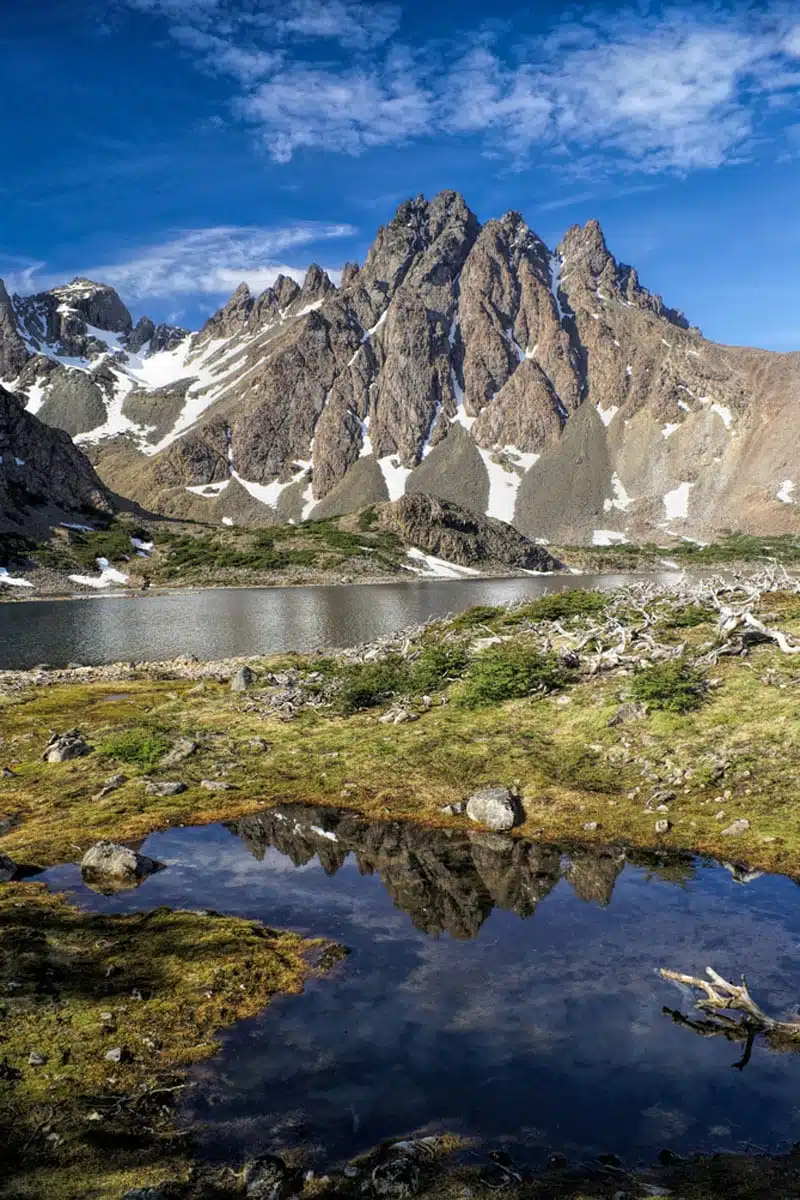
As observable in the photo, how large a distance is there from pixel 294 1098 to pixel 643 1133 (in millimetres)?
4532

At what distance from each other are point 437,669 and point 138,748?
43.3 ft

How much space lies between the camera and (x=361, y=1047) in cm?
1134

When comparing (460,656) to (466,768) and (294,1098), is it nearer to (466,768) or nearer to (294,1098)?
(466,768)

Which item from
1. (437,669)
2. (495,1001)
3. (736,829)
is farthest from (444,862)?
(437,669)

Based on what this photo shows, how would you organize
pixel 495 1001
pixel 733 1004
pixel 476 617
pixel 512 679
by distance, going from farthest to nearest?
pixel 476 617, pixel 512 679, pixel 495 1001, pixel 733 1004

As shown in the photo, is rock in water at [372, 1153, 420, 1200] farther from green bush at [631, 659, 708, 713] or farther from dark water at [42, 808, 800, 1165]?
green bush at [631, 659, 708, 713]

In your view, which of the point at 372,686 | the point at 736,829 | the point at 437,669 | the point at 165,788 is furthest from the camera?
the point at 437,669

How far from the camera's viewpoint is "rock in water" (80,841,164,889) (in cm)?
1780

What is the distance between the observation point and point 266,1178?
28.0 ft

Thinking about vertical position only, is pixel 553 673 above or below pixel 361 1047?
above

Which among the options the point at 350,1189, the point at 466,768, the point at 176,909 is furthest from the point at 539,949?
the point at 466,768

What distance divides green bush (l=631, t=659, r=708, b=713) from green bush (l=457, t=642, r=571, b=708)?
3.81 metres

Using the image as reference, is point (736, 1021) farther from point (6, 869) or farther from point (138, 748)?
point (138, 748)

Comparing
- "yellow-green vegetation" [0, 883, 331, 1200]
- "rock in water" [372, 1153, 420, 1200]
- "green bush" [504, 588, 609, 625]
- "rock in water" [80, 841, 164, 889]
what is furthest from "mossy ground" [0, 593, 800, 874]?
"rock in water" [372, 1153, 420, 1200]
